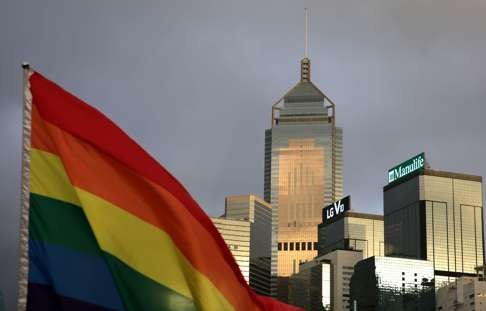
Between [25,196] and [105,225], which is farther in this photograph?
[105,225]

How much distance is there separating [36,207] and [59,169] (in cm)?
53

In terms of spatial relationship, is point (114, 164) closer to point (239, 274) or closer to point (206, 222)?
point (206, 222)

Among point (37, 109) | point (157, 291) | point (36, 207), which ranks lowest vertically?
point (157, 291)

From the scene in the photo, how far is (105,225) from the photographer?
35.1ft

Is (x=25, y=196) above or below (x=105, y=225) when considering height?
above

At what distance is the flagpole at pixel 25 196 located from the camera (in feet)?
33.2

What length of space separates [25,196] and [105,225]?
36.3 inches

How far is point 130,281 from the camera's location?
10750 mm

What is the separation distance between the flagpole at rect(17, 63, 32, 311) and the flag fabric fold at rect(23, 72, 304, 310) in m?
0.07

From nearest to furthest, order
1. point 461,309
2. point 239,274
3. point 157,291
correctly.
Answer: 1. point 157,291
2. point 239,274
3. point 461,309

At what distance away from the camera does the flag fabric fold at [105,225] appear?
10.4 m

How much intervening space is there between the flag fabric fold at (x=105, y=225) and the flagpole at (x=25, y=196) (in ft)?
0.22

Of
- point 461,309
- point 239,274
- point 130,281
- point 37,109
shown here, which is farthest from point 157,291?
point 461,309

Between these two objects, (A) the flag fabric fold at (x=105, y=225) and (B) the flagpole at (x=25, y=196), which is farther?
(A) the flag fabric fold at (x=105, y=225)
